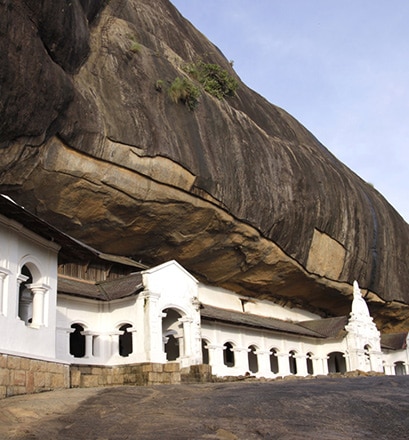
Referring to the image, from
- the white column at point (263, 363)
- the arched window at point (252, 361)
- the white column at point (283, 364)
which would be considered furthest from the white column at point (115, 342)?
the white column at point (283, 364)

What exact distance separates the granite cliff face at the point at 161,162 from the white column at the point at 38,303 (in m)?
3.38

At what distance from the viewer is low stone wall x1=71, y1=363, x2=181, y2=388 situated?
1758 cm

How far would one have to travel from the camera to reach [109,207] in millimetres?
19203

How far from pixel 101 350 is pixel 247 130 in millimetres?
9455

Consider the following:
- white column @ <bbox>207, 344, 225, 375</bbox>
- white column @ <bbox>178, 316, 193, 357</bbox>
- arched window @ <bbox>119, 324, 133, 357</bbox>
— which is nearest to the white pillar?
white column @ <bbox>207, 344, 225, 375</bbox>

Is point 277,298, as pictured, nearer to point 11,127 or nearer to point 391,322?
point 391,322

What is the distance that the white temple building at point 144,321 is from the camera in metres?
13.4

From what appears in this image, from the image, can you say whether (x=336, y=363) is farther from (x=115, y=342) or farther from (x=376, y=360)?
(x=115, y=342)

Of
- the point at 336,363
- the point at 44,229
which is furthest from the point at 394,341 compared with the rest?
the point at 44,229

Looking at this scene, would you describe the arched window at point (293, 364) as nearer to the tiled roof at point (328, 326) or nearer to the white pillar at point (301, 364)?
the white pillar at point (301, 364)

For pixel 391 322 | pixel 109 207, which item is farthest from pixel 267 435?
pixel 391 322

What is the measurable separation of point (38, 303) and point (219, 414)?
22.0 ft

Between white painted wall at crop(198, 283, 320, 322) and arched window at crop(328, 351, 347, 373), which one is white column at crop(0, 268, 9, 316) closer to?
white painted wall at crop(198, 283, 320, 322)

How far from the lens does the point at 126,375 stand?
60.8ft
